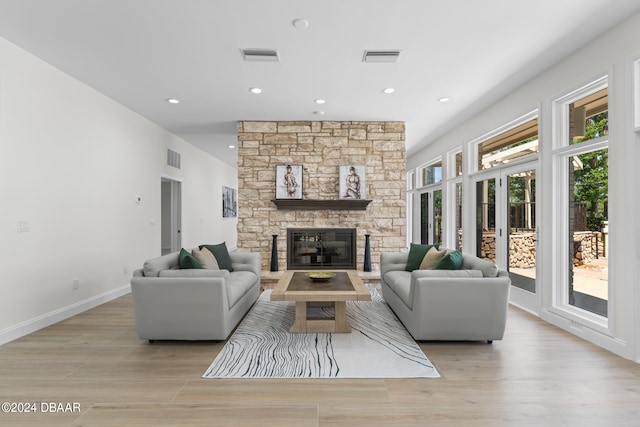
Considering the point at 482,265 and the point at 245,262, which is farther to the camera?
the point at 245,262

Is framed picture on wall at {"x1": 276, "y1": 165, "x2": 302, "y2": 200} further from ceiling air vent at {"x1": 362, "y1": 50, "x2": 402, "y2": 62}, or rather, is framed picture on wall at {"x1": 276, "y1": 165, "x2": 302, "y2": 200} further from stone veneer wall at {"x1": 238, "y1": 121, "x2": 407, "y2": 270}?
ceiling air vent at {"x1": 362, "y1": 50, "x2": 402, "y2": 62}

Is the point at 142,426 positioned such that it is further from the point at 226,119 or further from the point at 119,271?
the point at 226,119

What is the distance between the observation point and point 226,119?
5.80 meters

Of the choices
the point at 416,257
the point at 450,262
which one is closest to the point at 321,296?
the point at 450,262

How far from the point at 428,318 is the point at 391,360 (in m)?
0.53

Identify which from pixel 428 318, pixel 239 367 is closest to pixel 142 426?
pixel 239 367

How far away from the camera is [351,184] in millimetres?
5840

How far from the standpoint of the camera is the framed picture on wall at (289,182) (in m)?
5.81

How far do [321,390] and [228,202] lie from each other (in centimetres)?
865

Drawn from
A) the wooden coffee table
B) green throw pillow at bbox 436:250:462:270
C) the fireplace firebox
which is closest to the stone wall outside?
green throw pillow at bbox 436:250:462:270

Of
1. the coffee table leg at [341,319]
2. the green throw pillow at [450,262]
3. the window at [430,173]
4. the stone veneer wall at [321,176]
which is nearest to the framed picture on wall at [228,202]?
the stone veneer wall at [321,176]

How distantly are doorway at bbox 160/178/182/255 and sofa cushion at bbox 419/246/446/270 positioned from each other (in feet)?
16.6

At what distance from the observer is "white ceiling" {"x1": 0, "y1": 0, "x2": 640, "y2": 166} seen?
8.90 feet

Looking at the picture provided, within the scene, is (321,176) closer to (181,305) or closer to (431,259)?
(431,259)
